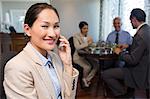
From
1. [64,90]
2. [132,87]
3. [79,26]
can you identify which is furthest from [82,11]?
[64,90]

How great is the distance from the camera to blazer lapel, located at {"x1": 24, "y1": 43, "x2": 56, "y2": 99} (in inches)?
35.5

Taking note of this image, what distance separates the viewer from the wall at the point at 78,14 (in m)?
3.63

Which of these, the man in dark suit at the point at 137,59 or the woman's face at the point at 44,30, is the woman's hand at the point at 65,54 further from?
the man in dark suit at the point at 137,59

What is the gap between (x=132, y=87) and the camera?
2680 mm

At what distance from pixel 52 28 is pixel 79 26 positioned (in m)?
2.70

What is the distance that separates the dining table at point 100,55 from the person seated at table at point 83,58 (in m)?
0.11

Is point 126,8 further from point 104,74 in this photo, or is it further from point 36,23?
point 36,23

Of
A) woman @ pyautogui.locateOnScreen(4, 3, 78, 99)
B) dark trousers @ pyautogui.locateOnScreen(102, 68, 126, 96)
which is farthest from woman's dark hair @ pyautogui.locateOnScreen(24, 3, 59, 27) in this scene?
dark trousers @ pyautogui.locateOnScreen(102, 68, 126, 96)

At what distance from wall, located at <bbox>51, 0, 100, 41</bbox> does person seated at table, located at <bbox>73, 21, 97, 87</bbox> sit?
12 cm

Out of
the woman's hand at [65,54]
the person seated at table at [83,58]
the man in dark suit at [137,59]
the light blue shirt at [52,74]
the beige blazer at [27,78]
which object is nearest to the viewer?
the beige blazer at [27,78]

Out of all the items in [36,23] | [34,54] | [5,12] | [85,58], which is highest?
[5,12]

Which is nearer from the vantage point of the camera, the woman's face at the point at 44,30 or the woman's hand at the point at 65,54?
the woman's face at the point at 44,30

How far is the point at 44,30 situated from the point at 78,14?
2.91m

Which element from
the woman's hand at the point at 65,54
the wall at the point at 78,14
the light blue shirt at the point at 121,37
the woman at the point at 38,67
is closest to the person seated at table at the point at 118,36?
the light blue shirt at the point at 121,37
